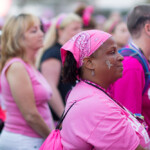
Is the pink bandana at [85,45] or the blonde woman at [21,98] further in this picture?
the blonde woman at [21,98]

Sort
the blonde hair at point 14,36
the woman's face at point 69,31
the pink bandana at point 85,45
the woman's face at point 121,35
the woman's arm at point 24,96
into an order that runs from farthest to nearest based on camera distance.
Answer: the woman's face at point 121,35, the woman's face at point 69,31, the blonde hair at point 14,36, the woman's arm at point 24,96, the pink bandana at point 85,45

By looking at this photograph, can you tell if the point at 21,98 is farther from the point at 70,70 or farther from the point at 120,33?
the point at 120,33

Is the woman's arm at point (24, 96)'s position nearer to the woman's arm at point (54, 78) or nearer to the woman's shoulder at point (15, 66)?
the woman's shoulder at point (15, 66)

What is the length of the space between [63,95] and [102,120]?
2056 millimetres

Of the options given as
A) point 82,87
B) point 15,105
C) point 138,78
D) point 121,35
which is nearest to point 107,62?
point 82,87

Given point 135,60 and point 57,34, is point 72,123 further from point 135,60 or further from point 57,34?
point 57,34

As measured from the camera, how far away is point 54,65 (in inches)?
149

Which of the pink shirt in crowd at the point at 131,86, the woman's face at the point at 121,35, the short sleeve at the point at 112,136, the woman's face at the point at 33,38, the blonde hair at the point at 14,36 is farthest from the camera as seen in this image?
the woman's face at the point at 121,35

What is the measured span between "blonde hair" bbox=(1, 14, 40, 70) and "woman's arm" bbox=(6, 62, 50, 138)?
24 cm

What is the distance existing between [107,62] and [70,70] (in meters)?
0.27

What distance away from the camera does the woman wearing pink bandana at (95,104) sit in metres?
1.79

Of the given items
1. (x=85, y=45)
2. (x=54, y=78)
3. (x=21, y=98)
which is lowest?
(x=54, y=78)

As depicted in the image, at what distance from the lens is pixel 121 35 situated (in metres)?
6.25

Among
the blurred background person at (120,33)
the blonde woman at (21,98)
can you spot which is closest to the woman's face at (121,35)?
the blurred background person at (120,33)
